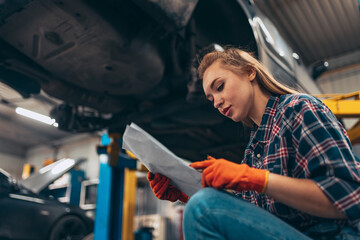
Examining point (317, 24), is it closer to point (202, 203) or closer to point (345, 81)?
point (345, 81)

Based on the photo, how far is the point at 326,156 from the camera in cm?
56

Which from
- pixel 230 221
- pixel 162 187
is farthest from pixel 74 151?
pixel 230 221

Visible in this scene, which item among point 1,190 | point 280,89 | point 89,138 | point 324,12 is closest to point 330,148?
point 280,89

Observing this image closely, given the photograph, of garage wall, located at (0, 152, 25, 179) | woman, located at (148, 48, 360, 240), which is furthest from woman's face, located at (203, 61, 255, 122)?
garage wall, located at (0, 152, 25, 179)

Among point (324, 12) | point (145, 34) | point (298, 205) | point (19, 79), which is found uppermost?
point (324, 12)

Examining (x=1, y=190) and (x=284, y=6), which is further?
(x=284, y=6)

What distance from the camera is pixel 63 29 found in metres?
1.38

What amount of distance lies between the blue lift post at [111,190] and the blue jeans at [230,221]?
188 cm

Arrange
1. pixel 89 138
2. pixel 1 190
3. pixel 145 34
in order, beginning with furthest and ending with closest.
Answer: pixel 89 138 → pixel 1 190 → pixel 145 34

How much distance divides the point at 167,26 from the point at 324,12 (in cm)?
283

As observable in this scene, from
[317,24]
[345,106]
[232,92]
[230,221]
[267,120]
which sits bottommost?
[230,221]

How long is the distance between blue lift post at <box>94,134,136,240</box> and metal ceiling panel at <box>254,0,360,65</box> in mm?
2194

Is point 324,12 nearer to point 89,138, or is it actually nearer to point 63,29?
point 63,29

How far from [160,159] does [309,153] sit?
0.35 meters
